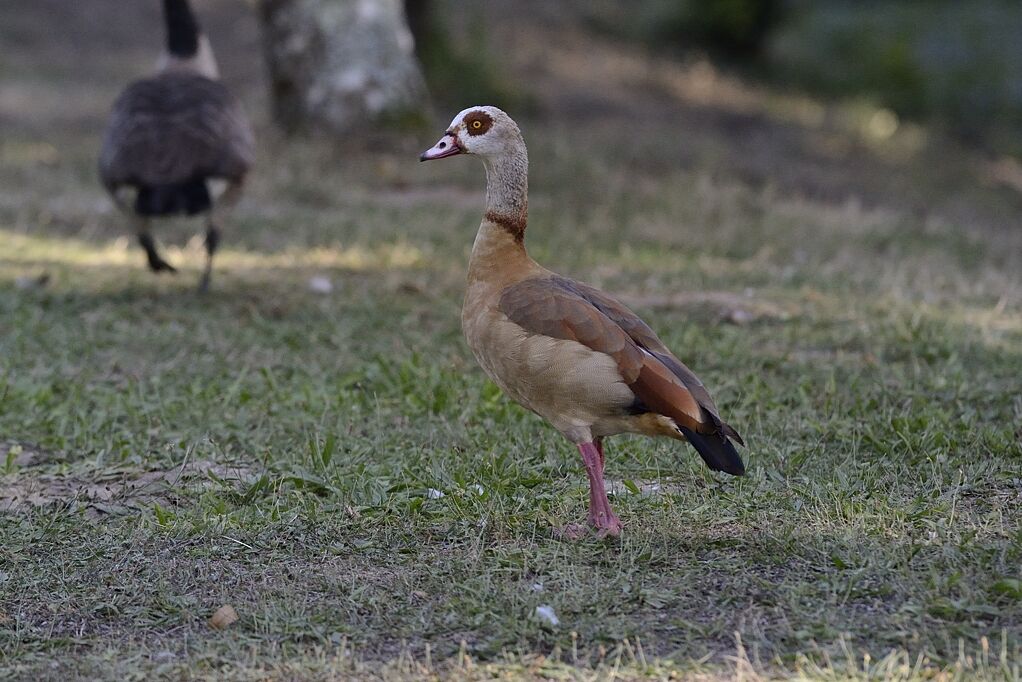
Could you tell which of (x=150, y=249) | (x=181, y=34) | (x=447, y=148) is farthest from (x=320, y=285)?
(x=447, y=148)

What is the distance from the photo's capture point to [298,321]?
6680 mm

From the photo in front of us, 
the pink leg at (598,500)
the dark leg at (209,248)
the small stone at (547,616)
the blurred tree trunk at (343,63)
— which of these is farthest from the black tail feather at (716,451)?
the blurred tree trunk at (343,63)

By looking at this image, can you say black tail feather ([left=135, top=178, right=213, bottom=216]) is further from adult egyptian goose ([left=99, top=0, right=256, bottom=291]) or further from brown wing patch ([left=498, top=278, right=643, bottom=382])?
brown wing patch ([left=498, top=278, right=643, bottom=382])

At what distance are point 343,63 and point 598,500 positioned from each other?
7.69 metres

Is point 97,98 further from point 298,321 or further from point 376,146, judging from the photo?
point 298,321

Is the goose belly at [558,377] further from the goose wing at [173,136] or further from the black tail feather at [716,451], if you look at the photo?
the goose wing at [173,136]

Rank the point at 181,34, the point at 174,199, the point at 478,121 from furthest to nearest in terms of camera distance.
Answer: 1. the point at 181,34
2. the point at 174,199
3. the point at 478,121

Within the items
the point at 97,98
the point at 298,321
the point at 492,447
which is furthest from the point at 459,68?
the point at 492,447

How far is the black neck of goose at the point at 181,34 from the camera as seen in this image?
820cm

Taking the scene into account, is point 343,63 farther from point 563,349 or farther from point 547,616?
point 547,616

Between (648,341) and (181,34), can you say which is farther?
(181,34)

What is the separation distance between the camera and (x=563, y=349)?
390cm

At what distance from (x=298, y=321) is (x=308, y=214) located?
258 centimetres

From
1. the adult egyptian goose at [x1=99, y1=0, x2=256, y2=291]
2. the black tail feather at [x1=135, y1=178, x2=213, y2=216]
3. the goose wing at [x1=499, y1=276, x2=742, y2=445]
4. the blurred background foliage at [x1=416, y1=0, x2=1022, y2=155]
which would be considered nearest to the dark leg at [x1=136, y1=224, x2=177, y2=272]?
the adult egyptian goose at [x1=99, y1=0, x2=256, y2=291]
